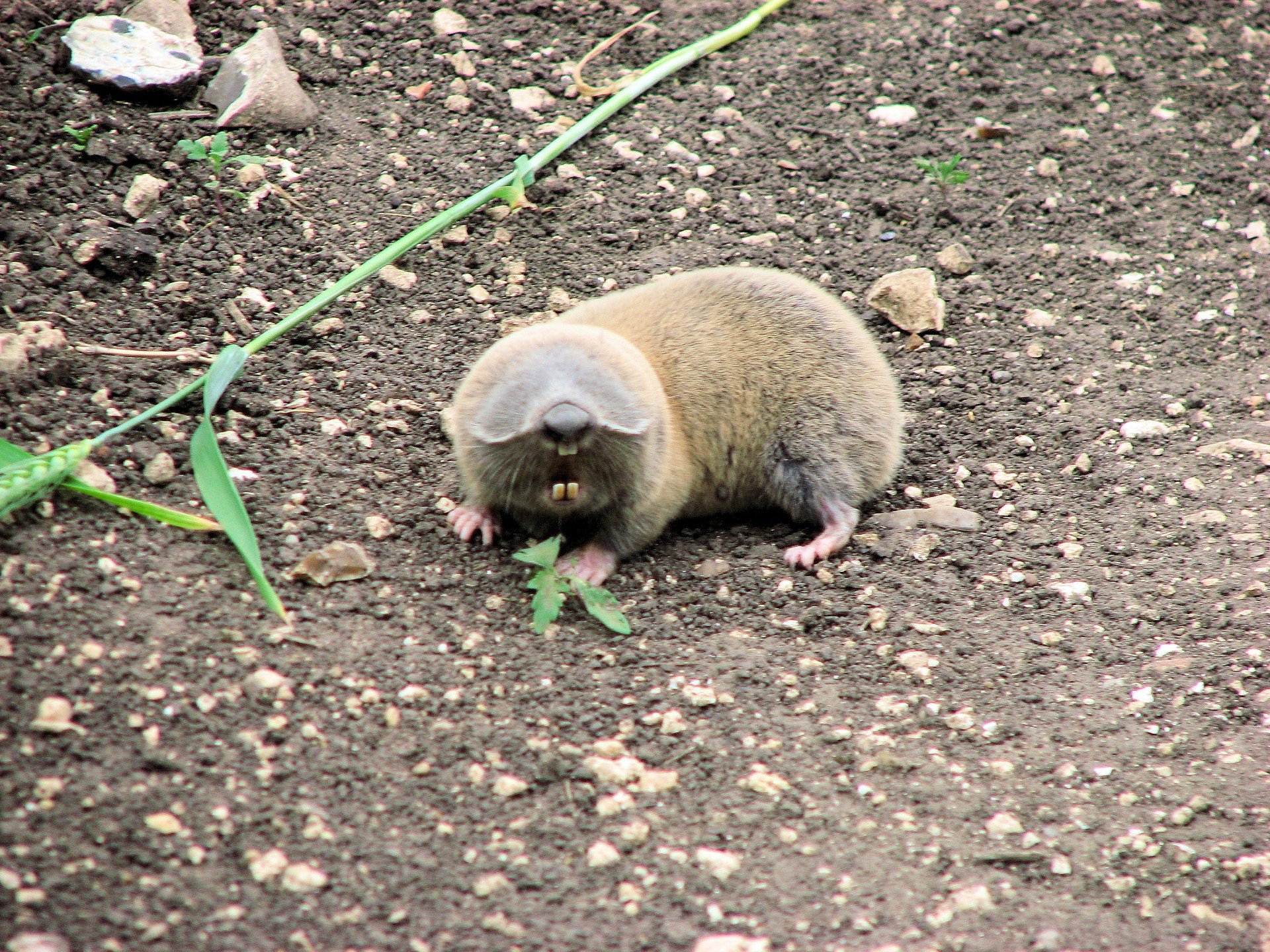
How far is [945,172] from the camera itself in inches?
192

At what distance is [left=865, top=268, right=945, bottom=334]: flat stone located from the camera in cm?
457

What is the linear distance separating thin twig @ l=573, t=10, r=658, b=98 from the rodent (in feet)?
4.93

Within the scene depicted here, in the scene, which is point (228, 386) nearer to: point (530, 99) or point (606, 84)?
point (530, 99)

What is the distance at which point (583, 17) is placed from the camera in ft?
17.8

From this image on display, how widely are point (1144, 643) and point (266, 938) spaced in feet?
8.79

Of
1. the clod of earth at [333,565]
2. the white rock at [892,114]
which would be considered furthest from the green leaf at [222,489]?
the white rock at [892,114]

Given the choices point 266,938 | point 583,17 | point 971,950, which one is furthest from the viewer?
point 583,17

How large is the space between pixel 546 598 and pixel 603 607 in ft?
0.61

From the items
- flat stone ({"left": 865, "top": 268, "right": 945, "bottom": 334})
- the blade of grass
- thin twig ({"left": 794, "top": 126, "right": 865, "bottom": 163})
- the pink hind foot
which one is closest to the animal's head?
the pink hind foot

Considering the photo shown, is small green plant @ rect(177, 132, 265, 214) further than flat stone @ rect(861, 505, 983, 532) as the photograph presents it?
Yes

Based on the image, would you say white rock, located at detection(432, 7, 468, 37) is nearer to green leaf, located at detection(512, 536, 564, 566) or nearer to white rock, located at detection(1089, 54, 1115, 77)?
green leaf, located at detection(512, 536, 564, 566)

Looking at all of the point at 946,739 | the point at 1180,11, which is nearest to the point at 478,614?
the point at 946,739

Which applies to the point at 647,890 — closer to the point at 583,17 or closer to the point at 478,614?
the point at 478,614

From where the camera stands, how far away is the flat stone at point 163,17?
4.57 meters
